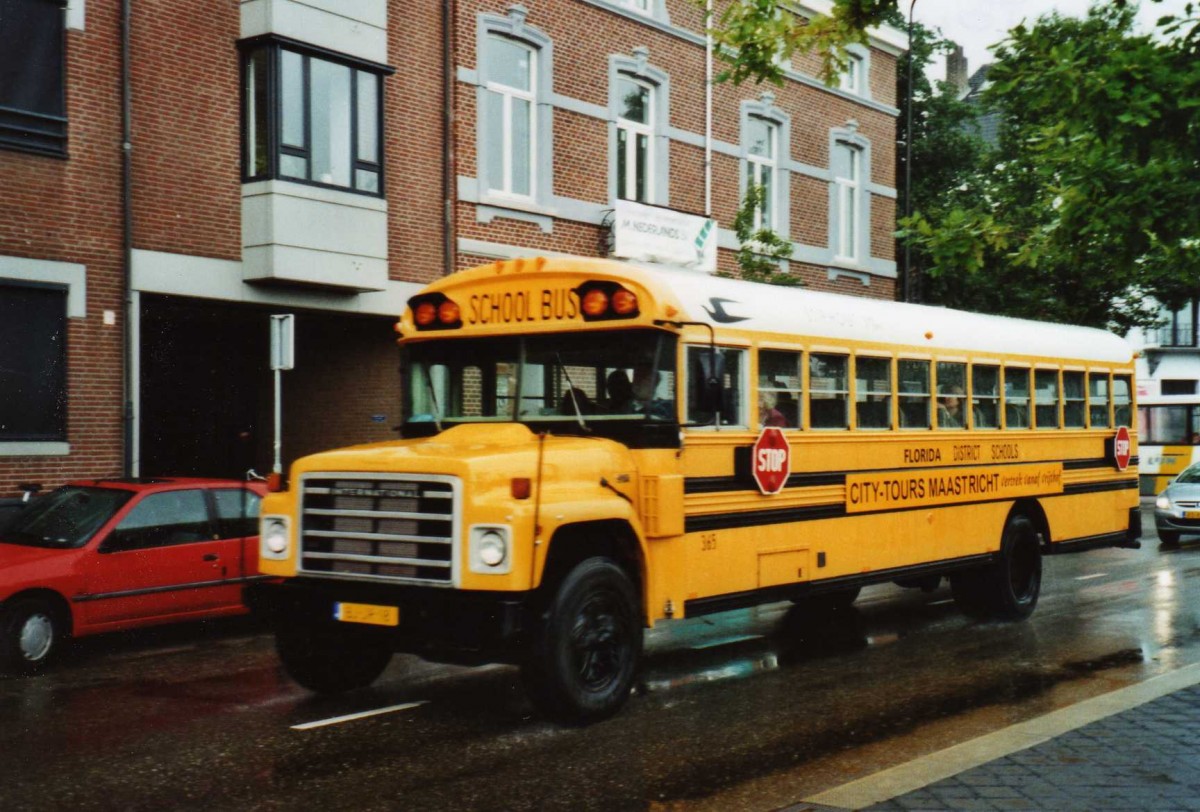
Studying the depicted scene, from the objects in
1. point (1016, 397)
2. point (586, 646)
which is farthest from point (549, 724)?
point (1016, 397)

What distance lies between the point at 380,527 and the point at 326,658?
141 centimetres

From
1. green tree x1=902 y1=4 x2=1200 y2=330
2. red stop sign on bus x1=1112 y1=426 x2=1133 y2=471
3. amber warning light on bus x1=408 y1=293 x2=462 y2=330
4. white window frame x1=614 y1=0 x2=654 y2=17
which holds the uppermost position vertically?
white window frame x1=614 y1=0 x2=654 y2=17

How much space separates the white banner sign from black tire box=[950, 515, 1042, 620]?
10392 millimetres

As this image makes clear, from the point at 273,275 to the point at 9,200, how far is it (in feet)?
10.4

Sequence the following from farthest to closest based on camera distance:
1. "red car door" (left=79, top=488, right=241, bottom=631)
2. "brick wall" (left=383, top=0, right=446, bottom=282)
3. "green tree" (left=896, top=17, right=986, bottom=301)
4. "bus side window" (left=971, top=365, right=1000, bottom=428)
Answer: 1. "green tree" (left=896, top=17, right=986, bottom=301)
2. "brick wall" (left=383, top=0, right=446, bottom=282)
3. "bus side window" (left=971, top=365, right=1000, bottom=428)
4. "red car door" (left=79, top=488, right=241, bottom=631)

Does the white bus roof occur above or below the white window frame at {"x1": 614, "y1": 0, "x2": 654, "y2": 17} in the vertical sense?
below

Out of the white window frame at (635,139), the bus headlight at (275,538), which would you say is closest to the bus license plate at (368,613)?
the bus headlight at (275,538)

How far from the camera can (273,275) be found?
54.3 feet

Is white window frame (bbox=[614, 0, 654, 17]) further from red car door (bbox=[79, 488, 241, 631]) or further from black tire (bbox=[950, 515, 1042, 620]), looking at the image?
red car door (bbox=[79, 488, 241, 631])

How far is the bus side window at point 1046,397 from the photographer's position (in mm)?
12812

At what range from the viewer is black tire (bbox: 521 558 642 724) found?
24.2 ft

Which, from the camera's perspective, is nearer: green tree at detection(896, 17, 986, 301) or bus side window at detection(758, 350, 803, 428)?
bus side window at detection(758, 350, 803, 428)

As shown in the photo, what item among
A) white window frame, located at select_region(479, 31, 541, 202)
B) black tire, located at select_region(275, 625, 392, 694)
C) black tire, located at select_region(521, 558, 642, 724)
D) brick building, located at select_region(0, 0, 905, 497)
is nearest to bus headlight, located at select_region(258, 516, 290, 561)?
black tire, located at select_region(275, 625, 392, 694)

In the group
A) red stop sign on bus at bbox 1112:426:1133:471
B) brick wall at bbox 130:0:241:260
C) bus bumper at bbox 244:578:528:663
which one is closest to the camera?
bus bumper at bbox 244:578:528:663
